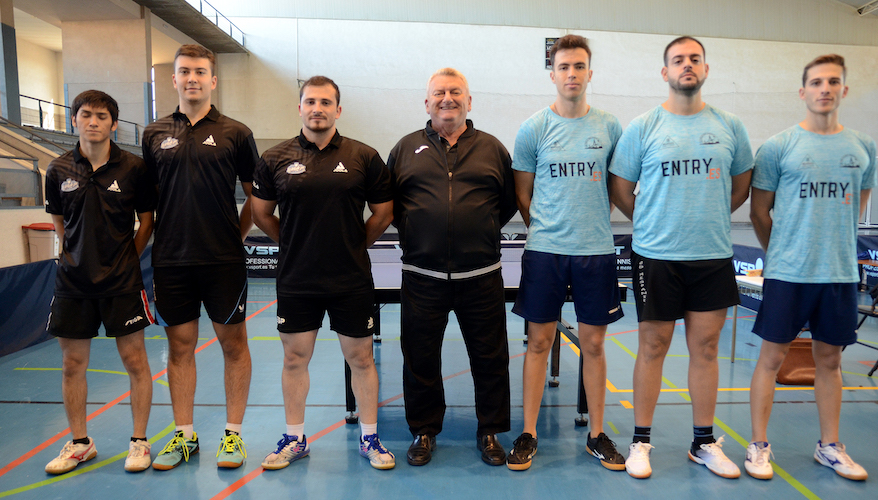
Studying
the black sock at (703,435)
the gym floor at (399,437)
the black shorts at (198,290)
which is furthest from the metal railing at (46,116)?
the black sock at (703,435)

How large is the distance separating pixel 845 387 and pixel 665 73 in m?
2.97

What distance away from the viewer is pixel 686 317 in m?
2.47

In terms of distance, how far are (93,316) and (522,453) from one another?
87.9 inches

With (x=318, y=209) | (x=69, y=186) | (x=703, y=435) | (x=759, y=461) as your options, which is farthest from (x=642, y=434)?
(x=69, y=186)

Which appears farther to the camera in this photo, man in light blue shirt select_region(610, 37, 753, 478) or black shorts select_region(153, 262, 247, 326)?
black shorts select_region(153, 262, 247, 326)

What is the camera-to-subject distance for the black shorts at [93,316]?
2.40 meters

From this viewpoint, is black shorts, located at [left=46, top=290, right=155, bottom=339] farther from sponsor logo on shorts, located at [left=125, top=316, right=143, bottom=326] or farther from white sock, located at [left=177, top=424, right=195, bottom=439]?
white sock, located at [left=177, top=424, right=195, bottom=439]

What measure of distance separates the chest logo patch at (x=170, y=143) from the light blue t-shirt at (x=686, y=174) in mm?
2166

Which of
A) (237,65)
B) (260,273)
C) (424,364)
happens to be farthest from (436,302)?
(237,65)

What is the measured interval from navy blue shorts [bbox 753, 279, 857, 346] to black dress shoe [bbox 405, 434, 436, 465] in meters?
1.77

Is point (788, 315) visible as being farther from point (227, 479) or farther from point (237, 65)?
point (237, 65)

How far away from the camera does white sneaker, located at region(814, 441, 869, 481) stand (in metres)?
2.41

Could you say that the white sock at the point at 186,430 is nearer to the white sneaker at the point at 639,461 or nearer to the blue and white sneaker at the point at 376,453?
the blue and white sneaker at the point at 376,453

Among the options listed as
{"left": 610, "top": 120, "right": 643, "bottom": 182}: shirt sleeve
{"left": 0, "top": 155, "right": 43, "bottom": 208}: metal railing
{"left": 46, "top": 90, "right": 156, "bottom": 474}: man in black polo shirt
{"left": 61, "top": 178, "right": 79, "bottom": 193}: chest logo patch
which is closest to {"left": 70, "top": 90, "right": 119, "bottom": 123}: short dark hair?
{"left": 46, "top": 90, "right": 156, "bottom": 474}: man in black polo shirt
